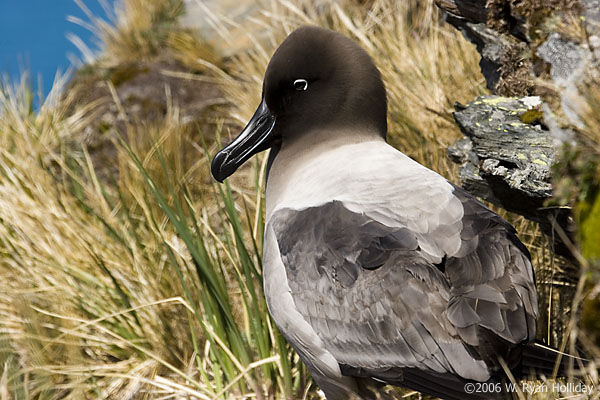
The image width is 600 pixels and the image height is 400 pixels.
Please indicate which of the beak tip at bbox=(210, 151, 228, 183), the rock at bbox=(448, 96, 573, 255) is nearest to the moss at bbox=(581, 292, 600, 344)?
the rock at bbox=(448, 96, 573, 255)

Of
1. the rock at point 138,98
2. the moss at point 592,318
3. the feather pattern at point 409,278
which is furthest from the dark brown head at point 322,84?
the rock at point 138,98

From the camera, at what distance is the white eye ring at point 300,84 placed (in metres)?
3.14

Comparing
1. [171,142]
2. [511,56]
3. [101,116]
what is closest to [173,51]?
[101,116]

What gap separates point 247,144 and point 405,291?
1.22 meters

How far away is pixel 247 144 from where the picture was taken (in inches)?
129

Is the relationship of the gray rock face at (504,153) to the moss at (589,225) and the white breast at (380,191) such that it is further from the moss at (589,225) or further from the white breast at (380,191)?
the white breast at (380,191)

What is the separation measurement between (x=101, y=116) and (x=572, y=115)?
6753mm

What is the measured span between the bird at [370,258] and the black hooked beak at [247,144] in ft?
0.36

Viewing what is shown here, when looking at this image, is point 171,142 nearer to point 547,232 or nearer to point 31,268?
point 31,268

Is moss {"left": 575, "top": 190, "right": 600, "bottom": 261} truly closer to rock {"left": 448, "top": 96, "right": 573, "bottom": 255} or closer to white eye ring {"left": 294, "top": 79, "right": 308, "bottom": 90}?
rock {"left": 448, "top": 96, "right": 573, "bottom": 255}

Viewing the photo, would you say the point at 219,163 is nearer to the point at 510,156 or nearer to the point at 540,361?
the point at 510,156

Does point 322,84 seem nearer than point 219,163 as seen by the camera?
Yes

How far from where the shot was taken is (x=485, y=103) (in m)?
3.43
